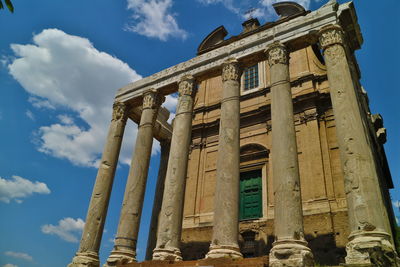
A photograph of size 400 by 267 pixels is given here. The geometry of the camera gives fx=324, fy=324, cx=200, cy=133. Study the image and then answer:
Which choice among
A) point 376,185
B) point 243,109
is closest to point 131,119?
point 243,109

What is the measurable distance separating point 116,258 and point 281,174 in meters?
7.29

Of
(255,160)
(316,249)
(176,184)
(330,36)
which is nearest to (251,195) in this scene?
(255,160)

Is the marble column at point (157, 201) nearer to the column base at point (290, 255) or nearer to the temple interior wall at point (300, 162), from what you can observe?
the temple interior wall at point (300, 162)

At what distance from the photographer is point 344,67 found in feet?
38.4

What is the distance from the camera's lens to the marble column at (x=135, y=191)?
13258 mm

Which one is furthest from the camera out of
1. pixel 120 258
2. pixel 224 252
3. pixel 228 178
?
pixel 120 258

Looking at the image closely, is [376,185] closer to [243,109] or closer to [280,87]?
[280,87]

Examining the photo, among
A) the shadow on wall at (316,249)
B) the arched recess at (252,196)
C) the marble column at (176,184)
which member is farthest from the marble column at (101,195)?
the arched recess at (252,196)

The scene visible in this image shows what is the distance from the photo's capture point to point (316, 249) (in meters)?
13.7

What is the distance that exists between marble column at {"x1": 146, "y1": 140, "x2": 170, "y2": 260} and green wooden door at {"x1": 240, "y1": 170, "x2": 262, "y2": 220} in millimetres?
5232

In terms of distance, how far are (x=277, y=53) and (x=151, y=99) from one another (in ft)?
22.5

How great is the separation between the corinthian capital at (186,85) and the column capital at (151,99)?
5.80 ft

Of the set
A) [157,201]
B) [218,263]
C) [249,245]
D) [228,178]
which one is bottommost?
[218,263]

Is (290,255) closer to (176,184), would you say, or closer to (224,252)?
(224,252)
